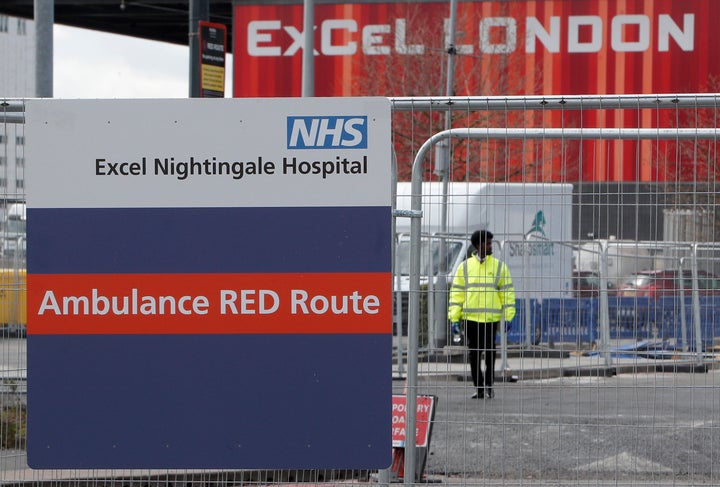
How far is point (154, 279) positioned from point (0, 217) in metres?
1.36

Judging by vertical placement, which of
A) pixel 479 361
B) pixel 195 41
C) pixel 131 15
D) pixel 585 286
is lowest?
pixel 479 361

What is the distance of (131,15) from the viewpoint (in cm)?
4038

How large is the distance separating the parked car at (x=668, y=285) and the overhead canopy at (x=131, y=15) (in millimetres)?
31399

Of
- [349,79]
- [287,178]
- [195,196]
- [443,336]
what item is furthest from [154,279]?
[349,79]

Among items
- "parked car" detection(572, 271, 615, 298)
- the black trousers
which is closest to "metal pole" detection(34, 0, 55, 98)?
the black trousers

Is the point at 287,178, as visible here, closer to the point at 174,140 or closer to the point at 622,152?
the point at 174,140

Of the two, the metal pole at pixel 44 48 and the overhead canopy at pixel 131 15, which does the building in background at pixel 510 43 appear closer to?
the overhead canopy at pixel 131 15

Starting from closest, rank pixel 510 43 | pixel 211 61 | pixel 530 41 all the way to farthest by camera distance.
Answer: pixel 211 61 → pixel 510 43 → pixel 530 41

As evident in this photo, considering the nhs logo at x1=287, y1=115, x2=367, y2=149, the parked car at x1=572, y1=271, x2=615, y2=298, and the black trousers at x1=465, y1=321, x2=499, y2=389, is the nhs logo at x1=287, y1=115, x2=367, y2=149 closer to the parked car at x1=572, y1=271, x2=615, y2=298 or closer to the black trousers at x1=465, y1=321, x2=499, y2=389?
the black trousers at x1=465, y1=321, x2=499, y2=389

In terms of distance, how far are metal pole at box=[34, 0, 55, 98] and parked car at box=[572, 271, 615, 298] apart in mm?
5956

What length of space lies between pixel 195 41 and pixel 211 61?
29 cm

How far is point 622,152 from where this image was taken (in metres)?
6.18

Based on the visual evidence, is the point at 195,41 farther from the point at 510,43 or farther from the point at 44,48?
the point at 510,43

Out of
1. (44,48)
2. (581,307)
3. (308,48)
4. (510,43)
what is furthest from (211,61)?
(510,43)
